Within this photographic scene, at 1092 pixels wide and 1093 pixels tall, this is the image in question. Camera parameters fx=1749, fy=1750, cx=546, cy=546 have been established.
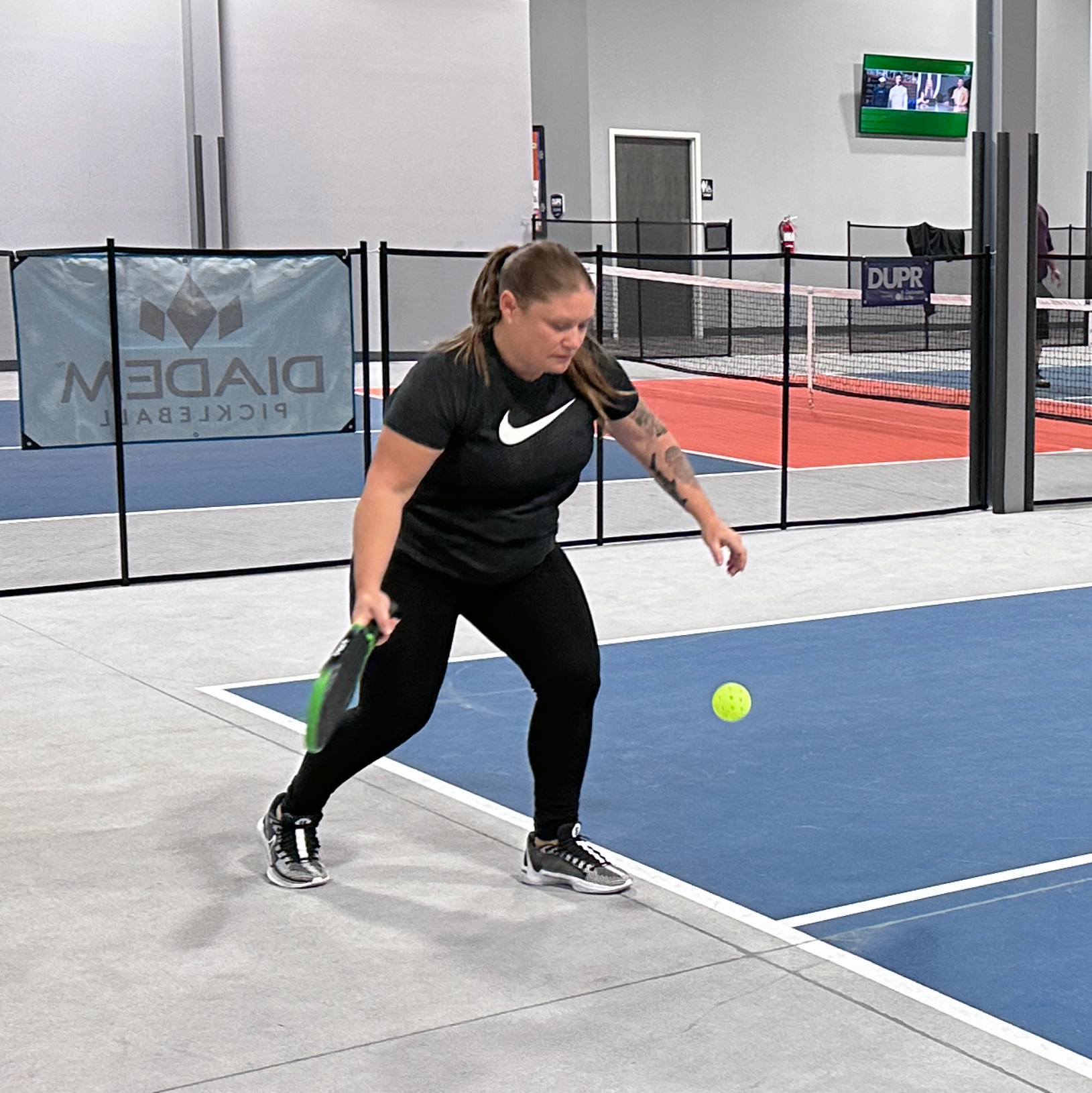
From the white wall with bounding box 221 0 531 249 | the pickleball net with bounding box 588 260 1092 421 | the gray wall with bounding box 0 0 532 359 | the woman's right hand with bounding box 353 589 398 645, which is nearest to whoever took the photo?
the woman's right hand with bounding box 353 589 398 645

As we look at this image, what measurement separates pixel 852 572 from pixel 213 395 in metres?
3.48

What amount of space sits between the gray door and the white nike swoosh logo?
24439 millimetres

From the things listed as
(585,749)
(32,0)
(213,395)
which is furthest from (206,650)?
(32,0)

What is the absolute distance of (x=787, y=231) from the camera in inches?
1193

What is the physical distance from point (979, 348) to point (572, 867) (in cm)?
810

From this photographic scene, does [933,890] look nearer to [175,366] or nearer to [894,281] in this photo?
[175,366]

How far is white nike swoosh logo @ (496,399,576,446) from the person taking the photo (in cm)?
421

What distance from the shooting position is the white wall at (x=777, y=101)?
29.2 metres

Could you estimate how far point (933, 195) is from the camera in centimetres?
3241

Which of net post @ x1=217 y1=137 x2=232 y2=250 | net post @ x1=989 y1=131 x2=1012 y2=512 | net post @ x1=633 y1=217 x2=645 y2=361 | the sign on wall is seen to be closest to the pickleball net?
net post @ x1=633 y1=217 x2=645 y2=361

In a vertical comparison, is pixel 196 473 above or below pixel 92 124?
below

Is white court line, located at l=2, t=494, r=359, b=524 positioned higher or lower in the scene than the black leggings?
lower

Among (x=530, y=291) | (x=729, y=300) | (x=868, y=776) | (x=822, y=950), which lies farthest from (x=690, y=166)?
(x=822, y=950)

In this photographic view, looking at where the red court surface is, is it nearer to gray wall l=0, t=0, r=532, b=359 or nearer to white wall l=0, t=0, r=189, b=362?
gray wall l=0, t=0, r=532, b=359
